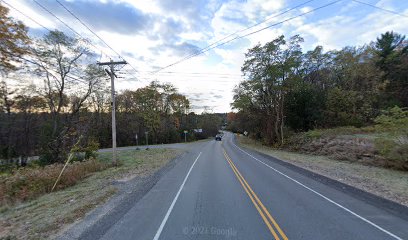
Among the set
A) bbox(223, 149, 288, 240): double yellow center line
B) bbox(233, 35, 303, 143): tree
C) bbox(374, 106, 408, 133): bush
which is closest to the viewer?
bbox(223, 149, 288, 240): double yellow center line

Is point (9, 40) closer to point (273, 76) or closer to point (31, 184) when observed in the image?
point (31, 184)

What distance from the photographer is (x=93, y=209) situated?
27.2 ft

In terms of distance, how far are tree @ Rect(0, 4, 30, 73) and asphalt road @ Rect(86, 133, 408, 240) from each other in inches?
608

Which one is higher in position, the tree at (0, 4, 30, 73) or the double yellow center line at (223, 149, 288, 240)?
the tree at (0, 4, 30, 73)

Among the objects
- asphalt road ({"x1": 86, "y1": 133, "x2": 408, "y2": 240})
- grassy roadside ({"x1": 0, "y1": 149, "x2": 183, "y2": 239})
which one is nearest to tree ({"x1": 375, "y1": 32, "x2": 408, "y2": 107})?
asphalt road ({"x1": 86, "y1": 133, "x2": 408, "y2": 240})

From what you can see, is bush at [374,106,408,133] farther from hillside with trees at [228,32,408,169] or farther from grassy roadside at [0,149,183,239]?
grassy roadside at [0,149,183,239]

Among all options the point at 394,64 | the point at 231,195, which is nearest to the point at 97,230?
the point at 231,195

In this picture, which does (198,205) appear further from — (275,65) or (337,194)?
(275,65)

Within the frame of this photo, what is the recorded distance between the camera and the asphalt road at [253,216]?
5965 millimetres

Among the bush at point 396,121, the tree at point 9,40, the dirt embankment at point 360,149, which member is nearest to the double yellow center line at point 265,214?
the dirt embankment at point 360,149

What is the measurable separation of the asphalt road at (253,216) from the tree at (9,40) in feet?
50.7

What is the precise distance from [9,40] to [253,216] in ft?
66.7

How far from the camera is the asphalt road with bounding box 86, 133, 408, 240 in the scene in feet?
19.6

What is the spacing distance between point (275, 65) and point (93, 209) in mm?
31496
